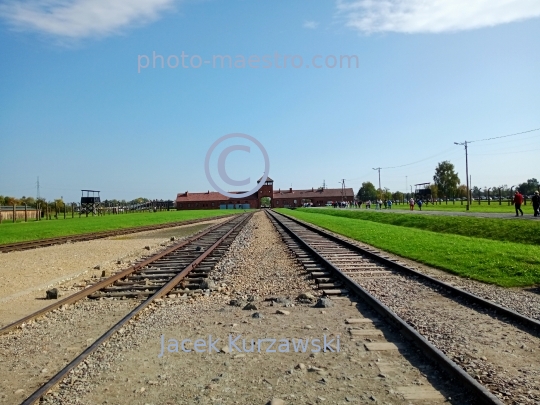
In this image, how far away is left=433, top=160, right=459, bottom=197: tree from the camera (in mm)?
117125

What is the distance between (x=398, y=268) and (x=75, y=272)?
8.81 meters

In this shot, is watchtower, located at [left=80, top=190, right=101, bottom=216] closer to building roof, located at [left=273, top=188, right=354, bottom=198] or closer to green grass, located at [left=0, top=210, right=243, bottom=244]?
green grass, located at [left=0, top=210, right=243, bottom=244]

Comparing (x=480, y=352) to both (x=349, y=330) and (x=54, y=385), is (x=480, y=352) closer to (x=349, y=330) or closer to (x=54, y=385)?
(x=349, y=330)

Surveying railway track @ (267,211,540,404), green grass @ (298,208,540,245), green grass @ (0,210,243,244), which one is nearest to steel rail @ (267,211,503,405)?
railway track @ (267,211,540,404)

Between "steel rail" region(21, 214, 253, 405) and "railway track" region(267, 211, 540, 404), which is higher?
"steel rail" region(21, 214, 253, 405)

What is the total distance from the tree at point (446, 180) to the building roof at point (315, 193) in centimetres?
5021

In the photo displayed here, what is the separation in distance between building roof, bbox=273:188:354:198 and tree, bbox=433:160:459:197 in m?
50.2

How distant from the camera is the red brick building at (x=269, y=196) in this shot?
154625 mm

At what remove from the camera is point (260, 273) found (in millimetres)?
11406

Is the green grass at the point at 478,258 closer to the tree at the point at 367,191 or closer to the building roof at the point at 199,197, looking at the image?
the building roof at the point at 199,197

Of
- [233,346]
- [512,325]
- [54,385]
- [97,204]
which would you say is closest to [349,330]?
[233,346]

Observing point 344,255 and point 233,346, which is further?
point 344,255

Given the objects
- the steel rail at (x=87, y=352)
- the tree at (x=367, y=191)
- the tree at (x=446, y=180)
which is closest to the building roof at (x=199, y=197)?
the tree at (x=367, y=191)

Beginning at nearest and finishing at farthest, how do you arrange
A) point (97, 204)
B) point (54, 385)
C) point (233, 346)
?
point (54, 385)
point (233, 346)
point (97, 204)
